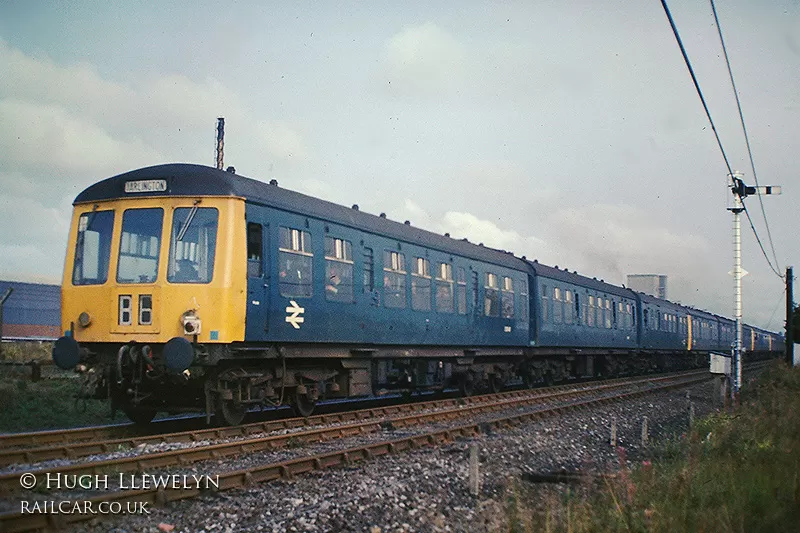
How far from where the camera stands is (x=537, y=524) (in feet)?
21.1

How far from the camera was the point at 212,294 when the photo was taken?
11000 millimetres

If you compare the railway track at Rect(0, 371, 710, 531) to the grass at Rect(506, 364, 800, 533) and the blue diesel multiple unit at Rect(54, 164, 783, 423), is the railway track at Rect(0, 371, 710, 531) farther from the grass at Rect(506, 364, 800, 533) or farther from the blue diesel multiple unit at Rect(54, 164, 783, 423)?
the grass at Rect(506, 364, 800, 533)

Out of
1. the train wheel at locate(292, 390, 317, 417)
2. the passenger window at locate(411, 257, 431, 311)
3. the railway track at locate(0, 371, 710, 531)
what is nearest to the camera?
the railway track at locate(0, 371, 710, 531)

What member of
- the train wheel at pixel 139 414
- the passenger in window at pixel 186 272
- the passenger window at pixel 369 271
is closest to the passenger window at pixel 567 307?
the passenger window at pixel 369 271

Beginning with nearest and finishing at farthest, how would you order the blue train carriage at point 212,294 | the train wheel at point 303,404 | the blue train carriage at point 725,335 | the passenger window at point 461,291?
the blue train carriage at point 212,294 < the train wheel at point 303,404 < the passenger window at point 461,291 < the blue train carriage at point 725,335

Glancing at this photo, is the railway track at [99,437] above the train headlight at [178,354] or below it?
below

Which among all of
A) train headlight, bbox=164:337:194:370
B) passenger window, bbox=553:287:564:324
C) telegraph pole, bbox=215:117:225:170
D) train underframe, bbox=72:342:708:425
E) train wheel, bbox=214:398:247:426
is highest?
telegraph pole, bbox=215:117:225:170

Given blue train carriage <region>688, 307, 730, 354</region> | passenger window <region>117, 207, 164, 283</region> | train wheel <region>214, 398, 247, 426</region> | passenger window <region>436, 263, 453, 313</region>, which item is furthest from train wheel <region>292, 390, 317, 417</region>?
blue train carriage <region>688, 307, 730, 354</region>

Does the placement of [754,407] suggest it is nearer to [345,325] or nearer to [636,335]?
[345,325]

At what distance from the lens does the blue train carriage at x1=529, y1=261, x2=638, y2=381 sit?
23953mm

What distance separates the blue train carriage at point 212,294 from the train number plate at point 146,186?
0.02 meters

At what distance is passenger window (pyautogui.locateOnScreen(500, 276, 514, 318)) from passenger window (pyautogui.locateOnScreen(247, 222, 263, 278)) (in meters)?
10.4

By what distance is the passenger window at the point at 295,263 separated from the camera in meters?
12.3

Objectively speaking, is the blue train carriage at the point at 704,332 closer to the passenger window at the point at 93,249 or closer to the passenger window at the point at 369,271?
the passenger window at the point at 369,271
